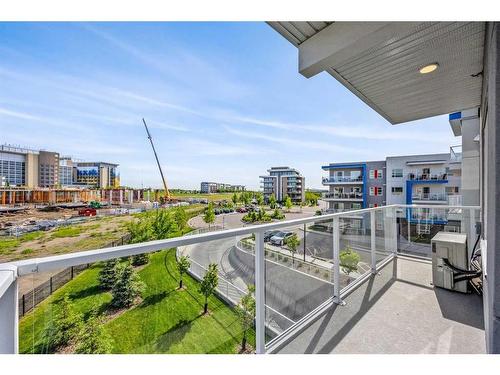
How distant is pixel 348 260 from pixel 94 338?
7.53 feet

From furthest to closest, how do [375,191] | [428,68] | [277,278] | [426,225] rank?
[375,191], [426,225], [428,68], [277,278]

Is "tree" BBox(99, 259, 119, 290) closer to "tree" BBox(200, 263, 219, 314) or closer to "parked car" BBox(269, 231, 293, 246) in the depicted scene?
"tree" BBox(200, 263, 219, 314)

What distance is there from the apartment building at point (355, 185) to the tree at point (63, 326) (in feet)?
83.7

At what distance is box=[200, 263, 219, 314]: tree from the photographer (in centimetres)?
131

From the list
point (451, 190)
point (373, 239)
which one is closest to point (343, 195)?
point (451, 190)

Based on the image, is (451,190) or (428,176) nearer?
(451,190)

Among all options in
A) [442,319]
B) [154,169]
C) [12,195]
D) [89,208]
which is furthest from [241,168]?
[442,319]

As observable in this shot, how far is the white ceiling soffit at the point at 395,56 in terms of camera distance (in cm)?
187

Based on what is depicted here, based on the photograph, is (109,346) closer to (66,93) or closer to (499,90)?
(499,90)

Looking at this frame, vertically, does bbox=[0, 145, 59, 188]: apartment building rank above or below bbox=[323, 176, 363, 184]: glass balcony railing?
above

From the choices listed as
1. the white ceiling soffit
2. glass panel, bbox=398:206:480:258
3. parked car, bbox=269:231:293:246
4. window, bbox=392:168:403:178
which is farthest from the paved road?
window, bbox=392:168:403:178

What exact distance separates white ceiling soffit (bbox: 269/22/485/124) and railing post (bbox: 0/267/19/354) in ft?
7.28

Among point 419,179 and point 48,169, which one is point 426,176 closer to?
point 419,179

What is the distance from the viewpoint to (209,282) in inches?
53.8
